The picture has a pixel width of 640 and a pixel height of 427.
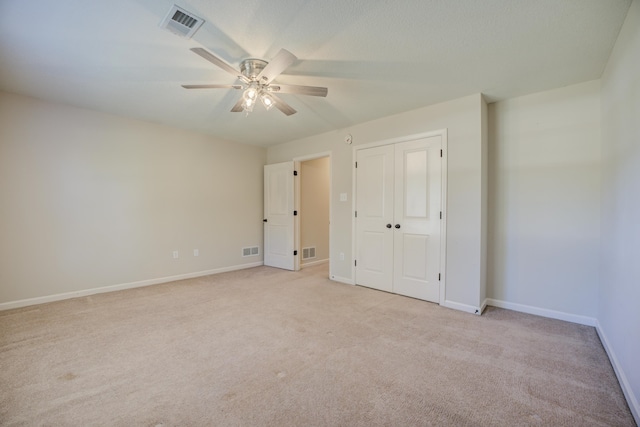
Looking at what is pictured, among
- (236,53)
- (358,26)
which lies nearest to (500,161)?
(358,26)

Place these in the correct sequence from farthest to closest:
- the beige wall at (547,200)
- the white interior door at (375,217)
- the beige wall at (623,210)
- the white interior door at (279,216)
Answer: the white interior door at (279,216), the white interior door at (375,217), the beige wall at (547,200), the beige wall at (623,210)

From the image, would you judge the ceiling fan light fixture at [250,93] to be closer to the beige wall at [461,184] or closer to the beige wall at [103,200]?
the beige wall at [461,184]

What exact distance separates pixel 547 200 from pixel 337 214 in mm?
2651

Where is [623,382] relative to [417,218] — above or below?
below

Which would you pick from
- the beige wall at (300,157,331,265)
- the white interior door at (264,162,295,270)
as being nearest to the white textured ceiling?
the white interior door at (264,162,295,270)

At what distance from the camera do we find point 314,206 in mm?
5695

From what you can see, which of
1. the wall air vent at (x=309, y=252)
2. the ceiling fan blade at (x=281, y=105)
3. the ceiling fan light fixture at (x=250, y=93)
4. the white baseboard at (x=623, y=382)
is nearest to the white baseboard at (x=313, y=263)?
the wall air vent at (x=309, y=252)

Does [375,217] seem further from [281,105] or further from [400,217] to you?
[281,105]

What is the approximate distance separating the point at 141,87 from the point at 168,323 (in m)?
2.52

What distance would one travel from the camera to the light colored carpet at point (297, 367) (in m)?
1.57

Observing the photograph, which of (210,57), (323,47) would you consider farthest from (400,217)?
(210,57)

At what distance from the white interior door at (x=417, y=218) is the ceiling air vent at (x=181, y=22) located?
8.82 feet

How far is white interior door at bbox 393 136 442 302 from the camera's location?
336 centimetres

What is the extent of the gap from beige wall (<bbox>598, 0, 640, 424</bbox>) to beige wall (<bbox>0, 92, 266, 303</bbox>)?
500cm
